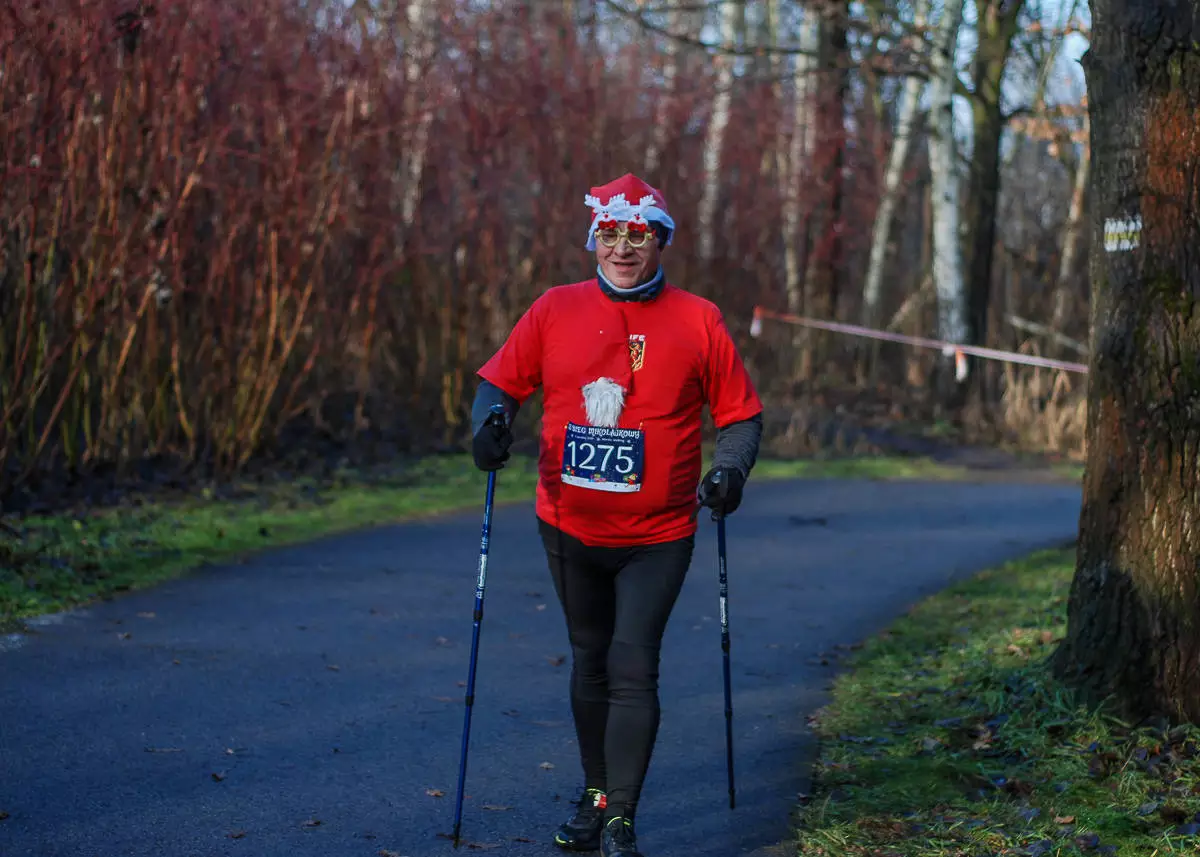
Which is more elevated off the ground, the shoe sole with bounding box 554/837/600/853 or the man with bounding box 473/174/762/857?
the man with bounding box 473/174/762/857

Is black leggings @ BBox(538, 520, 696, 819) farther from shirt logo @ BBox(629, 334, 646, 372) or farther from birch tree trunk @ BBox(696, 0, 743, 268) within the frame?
birch tree trunk @ BBox(696, 0, 743, 268)

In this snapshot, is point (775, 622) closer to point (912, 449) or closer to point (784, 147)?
point (912, 449)

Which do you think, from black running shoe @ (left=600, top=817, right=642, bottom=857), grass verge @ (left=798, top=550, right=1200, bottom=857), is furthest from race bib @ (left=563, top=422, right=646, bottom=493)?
grass verge @ (left=798, top=550, right=1200, bottom=857)

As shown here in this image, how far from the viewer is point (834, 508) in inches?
Answer: 601

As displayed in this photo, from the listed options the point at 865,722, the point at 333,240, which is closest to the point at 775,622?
the point at 865,722

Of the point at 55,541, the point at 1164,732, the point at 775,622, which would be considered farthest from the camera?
the point at 55,541

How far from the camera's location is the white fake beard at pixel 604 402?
211 inches

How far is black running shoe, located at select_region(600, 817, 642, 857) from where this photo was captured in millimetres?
5273

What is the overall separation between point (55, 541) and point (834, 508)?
7.01 metres

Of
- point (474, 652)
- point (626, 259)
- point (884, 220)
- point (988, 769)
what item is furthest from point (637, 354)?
point (884, 220)

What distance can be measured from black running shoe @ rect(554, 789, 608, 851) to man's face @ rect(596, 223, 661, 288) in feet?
5.36

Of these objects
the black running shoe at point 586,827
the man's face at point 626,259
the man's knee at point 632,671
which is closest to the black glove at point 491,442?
the man's face at point 626,259

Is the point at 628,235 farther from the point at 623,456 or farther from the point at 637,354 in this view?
the point at 623,456

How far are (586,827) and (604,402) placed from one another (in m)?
1.36
